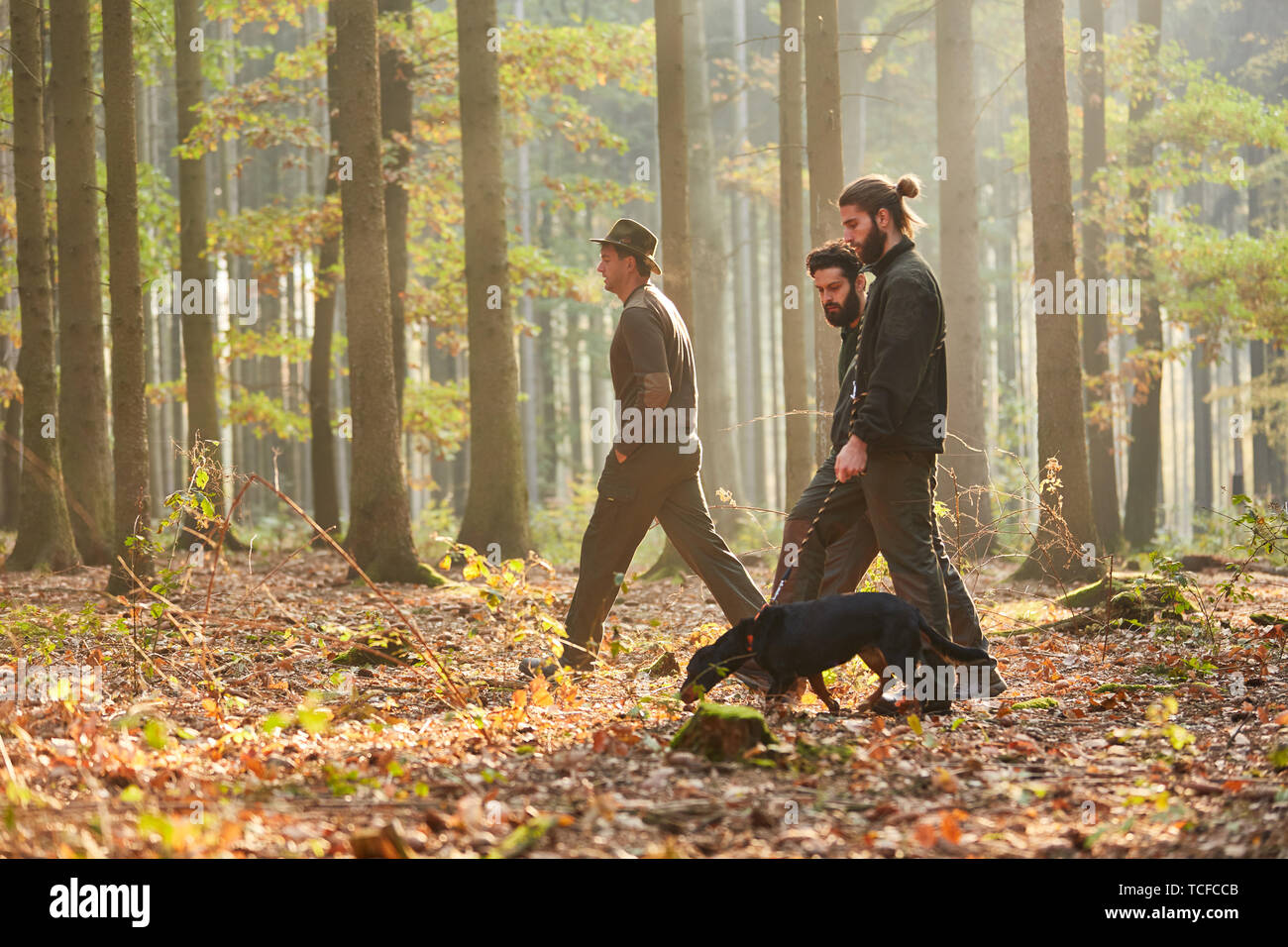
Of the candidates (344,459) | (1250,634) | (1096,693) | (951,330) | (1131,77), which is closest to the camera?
(1096,693)

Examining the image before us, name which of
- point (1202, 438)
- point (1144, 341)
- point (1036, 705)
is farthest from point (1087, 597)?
point (1202, 438)

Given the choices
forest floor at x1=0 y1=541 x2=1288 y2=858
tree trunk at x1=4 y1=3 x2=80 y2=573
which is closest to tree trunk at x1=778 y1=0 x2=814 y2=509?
forest floor at x1=0 y1=541 x2=1288 y2=858

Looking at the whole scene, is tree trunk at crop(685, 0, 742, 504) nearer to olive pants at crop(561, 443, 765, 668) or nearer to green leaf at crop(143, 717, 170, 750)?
olive pants at crop(561, 443, 765, 668)

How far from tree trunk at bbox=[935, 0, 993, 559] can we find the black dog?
9652mm

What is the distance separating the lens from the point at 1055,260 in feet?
31.8

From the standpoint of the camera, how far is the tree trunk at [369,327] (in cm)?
1026

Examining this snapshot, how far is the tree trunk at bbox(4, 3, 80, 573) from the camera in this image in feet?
38.4

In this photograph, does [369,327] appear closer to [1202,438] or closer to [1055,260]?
[1055,260]

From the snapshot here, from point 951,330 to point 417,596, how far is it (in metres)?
8.71

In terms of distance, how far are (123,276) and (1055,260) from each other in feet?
27.7

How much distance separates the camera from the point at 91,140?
11.1 m
